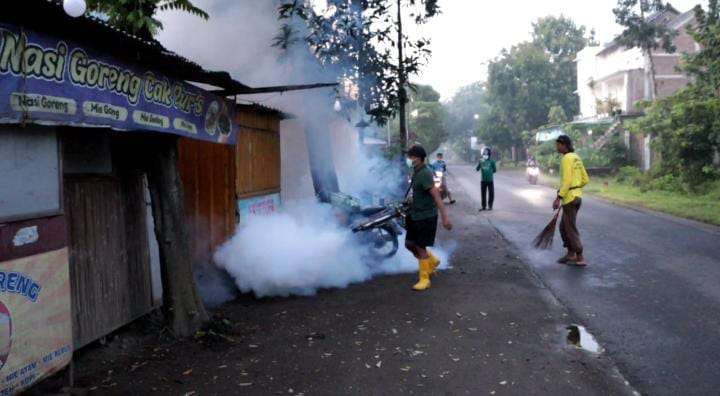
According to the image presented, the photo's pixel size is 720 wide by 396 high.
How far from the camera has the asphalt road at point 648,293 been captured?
14.0ft

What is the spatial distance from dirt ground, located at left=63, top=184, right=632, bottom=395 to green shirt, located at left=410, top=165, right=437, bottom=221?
963 millimetres

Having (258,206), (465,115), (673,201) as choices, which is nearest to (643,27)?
(673,201)

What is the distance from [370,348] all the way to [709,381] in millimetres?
2542

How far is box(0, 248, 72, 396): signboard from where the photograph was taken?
3.36 metres

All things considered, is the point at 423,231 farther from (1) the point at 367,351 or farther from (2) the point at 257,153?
(2) the point at 257,153

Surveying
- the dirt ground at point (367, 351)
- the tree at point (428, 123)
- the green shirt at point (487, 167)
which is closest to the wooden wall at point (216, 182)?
the dirt ground at point (367, 351)

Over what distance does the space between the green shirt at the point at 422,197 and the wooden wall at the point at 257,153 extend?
7.71 feet

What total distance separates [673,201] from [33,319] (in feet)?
55.9

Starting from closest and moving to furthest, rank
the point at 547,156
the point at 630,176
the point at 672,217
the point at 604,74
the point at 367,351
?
the point at 367,351 → the point at 672,217 → the point at 630,176 → the point at 547,156 → the point at 604,74

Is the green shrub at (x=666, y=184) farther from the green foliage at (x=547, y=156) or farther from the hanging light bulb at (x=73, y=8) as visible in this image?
the hanging light bulb at (x=73, y=8)

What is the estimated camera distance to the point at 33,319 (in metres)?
3.59

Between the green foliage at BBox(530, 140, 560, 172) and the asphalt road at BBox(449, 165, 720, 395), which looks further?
the green foliage at BBox(530, 140, 560, 172)

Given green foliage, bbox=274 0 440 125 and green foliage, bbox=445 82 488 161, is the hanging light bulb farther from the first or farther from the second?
green foliage, bbox=445 82 488 161

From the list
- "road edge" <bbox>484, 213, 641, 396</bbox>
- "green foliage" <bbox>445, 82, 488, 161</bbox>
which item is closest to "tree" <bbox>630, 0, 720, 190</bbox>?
"road edge" <bbox>484, 213, 641, 396</bbox>
